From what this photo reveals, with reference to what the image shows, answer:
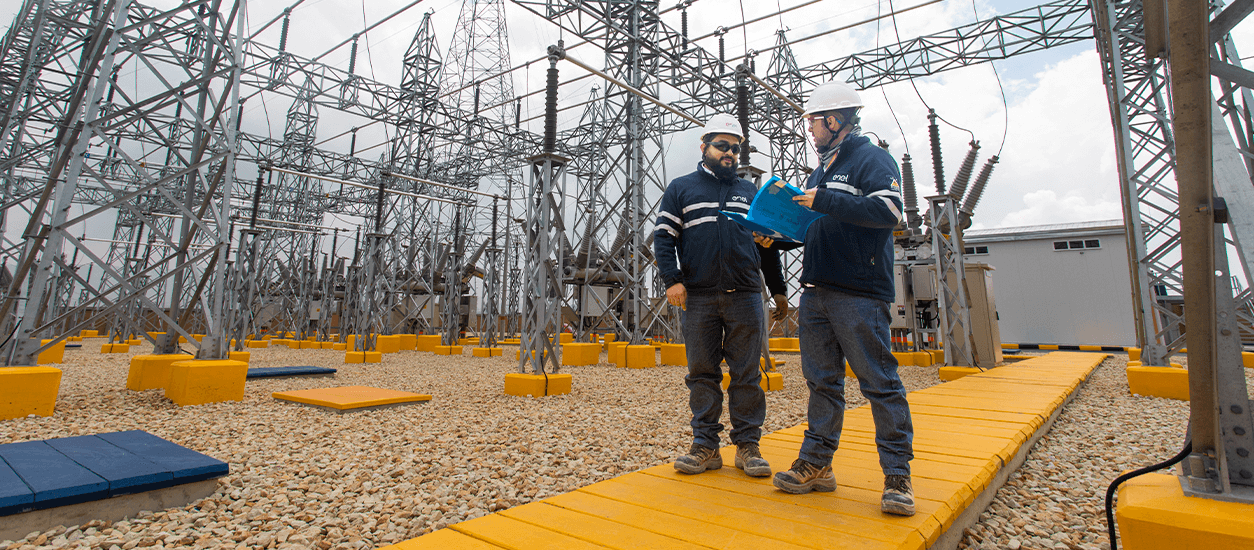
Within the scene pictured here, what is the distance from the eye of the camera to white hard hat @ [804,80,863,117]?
6.79 feet

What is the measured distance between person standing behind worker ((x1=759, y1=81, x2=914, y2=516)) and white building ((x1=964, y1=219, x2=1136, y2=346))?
14580 mm

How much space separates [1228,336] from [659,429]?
2902 mm

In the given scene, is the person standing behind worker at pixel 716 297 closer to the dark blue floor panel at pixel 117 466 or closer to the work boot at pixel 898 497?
the work boot at pixel 898 497

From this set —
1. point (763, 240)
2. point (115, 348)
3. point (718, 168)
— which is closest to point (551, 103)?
point (718, 168)

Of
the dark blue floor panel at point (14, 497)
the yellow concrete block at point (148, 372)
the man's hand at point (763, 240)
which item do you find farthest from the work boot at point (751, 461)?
the yellow concrete block at point (148, 372)

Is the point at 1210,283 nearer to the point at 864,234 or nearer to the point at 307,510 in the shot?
the point at 864,234

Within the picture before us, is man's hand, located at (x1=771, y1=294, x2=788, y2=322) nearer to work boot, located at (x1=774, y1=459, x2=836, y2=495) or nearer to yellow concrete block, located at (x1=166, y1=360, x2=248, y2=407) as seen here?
work boot, located at (x1=774, y1=459, x2=836, y2=495)

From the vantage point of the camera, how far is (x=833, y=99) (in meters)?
2.08

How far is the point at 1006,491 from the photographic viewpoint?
2.41 m

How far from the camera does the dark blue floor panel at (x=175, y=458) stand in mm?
2156

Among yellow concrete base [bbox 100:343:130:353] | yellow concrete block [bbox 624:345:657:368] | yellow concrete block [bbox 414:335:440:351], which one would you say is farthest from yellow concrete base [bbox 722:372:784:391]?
yellow concrete base [bbox 100:343:130:353]

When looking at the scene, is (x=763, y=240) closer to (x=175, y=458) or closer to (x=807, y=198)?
(x=807, y=198)

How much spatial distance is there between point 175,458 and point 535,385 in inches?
134

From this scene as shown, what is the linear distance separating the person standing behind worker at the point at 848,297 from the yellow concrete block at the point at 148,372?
611cm
